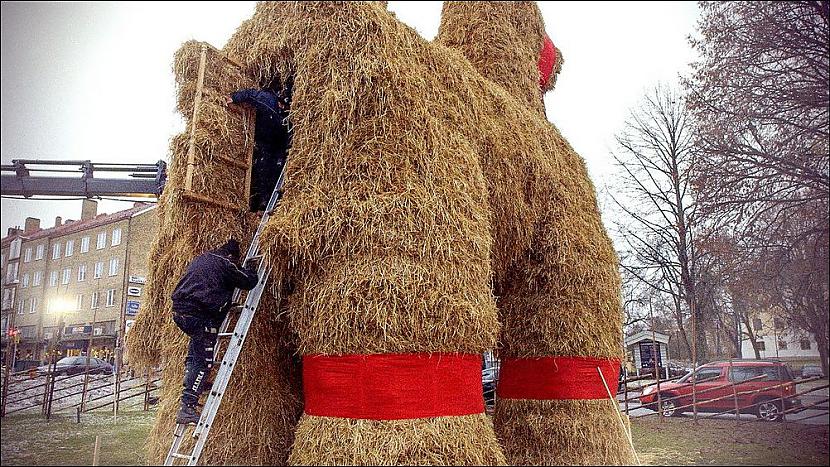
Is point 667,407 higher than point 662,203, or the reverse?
point 662,203

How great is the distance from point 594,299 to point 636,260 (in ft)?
15.6

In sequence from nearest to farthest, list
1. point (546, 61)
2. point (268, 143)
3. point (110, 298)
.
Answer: point (268, 143) → point (110, 298) → point (546, 61)

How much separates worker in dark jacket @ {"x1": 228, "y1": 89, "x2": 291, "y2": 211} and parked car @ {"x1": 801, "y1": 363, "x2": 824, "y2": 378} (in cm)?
387

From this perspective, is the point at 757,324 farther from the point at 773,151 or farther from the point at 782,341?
the point at 773,151

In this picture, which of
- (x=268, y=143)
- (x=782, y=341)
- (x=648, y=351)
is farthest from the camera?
(x=648, y=351)

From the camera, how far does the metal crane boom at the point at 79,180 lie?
3.50 meters

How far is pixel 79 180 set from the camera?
5.03 m

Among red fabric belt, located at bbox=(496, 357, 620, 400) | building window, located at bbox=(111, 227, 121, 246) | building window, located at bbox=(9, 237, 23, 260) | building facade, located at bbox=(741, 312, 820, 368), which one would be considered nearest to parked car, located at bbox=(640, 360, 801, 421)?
building facade, located at bbox=(741, 312, 820, 368)

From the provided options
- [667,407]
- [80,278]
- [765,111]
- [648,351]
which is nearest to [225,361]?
[80,278]

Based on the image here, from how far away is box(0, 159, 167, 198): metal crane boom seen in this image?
11.5ft

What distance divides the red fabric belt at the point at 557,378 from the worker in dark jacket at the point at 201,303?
7.60ft

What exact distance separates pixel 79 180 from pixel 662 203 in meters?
6.43

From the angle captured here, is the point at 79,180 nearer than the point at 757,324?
No

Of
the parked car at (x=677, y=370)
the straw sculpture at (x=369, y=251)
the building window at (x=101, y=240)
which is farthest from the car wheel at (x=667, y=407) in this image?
the building window at (x=101, y=240)
